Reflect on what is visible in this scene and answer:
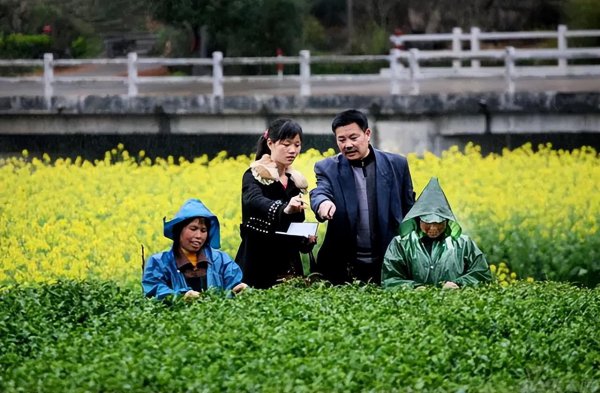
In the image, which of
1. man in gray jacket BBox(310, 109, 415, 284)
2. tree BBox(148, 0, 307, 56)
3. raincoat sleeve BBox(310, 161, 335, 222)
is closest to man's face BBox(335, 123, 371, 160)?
man in gray jacket BBox(310, 109, 415, 284)

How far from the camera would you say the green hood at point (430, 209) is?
8.17 meters

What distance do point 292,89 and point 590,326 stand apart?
1248 centimetres

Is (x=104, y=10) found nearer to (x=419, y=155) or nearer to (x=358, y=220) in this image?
(x=419, y=155)

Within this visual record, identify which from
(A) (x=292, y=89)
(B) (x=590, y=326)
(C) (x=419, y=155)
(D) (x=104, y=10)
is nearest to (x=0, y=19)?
(D) (x=104, y=10)

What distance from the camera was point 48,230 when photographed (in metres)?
12.5

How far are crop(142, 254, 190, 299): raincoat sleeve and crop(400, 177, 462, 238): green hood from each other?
1.24 m

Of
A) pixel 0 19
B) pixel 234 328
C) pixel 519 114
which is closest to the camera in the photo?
pixel 234 328

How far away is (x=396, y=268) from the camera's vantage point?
834 cm

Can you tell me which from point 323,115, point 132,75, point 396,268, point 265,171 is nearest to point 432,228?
point 396,268

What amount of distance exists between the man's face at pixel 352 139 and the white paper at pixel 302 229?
521mm

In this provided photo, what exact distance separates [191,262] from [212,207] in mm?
4892

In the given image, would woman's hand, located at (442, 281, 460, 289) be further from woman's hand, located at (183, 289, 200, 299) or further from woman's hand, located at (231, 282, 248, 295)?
woman's hand, located at (183, 289, 200, 299)

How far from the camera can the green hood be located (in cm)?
817

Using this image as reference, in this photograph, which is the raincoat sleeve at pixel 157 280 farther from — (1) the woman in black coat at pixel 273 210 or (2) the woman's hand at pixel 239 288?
(1) the woman in black coat at pixel 273 210
